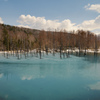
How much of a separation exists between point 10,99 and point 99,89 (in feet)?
26.8

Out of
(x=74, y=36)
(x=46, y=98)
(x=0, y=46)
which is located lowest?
(x=46, y=98)

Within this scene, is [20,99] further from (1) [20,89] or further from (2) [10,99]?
(1) [20,89]

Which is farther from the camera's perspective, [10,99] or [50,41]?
[50,41]

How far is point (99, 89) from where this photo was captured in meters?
10.2

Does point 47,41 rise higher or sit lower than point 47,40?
lower

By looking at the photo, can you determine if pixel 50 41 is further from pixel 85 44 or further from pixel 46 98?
pixel 46 98

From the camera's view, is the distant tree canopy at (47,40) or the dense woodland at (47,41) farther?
the distant tree canopy at (47,40)

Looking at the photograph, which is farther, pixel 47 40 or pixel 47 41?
pixel 47 40

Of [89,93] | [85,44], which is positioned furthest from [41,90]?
[85,44]

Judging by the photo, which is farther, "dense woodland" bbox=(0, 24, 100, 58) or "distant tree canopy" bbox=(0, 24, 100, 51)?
"distant tree canopy" bbox=(0, 24, 100, 51)

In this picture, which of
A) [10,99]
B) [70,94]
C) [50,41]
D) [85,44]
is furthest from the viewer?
[85,44]

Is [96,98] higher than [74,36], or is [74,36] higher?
[74,36]

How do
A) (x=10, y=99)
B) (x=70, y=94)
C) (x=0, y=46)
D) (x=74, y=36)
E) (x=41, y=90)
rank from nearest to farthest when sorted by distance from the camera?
(x=10, y=99), (x=70, y=94), (x=41, y=90), (x=0, y=46), (x=74, y=36)

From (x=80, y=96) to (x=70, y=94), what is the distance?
2.79ft
